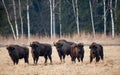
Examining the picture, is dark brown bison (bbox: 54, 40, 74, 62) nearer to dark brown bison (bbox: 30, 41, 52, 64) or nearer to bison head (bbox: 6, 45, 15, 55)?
dark brown bison (bbox: 30, 41, 52, 64)

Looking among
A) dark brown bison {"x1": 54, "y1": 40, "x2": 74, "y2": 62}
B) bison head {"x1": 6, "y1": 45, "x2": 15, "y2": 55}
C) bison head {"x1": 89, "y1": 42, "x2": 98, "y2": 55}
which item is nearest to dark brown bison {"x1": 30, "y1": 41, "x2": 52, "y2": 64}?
dark brown bison {"x1": 54, "y1": 40, "x2": 74, "y2": 62}

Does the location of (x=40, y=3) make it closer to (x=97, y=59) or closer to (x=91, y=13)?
(x=91, y=13)

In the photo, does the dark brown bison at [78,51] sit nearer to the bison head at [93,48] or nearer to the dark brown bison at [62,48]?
the bison head at [93,48]

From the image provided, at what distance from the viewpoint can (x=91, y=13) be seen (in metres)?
54.6

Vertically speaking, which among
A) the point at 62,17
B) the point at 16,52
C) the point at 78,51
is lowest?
the point at 62,17

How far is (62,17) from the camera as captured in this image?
6128 centimetres

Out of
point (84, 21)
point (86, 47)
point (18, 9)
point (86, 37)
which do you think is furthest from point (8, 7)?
point (86, 47)

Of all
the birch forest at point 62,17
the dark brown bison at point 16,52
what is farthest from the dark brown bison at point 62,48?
the birch forest at point 62,17

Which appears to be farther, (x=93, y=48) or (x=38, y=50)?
(x=38, y=50)

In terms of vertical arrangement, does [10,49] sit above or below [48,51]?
above

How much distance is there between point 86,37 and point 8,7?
15929 millimetres

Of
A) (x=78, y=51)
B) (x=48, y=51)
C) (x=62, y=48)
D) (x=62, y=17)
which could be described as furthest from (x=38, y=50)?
(x=62, y=17)

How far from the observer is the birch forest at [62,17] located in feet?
179

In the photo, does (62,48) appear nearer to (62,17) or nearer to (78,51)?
(78,51)
